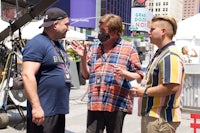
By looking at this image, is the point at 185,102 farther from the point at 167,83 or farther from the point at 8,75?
the point at 167,83

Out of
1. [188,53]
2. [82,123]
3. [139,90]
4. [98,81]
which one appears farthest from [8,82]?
[188,53]

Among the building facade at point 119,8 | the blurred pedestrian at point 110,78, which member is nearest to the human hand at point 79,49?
the blurred pedestrian at point 110,78

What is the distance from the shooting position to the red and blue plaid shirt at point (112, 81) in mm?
3324

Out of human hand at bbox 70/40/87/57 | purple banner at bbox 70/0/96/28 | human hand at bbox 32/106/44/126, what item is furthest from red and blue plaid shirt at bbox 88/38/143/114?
purple banner at bbox 70/0/96/28

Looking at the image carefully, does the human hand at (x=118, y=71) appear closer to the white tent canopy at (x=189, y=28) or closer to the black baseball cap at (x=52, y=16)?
the black baseball cap at (x=52, y=16)

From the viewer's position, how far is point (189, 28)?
36.6ft

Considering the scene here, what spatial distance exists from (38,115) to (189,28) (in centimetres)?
917

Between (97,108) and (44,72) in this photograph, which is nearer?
(44,72)

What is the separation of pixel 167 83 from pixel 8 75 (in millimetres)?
3455

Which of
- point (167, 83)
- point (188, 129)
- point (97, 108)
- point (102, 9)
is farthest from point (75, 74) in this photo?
point (102, 9)

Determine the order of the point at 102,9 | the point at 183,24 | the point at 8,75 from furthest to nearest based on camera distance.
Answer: the point at 102,9, the point at 183,24, the point at 8,75

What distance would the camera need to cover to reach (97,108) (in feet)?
11.0

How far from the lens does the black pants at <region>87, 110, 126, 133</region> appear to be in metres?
3.36

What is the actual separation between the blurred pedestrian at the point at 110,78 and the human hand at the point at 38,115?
2.19ft
